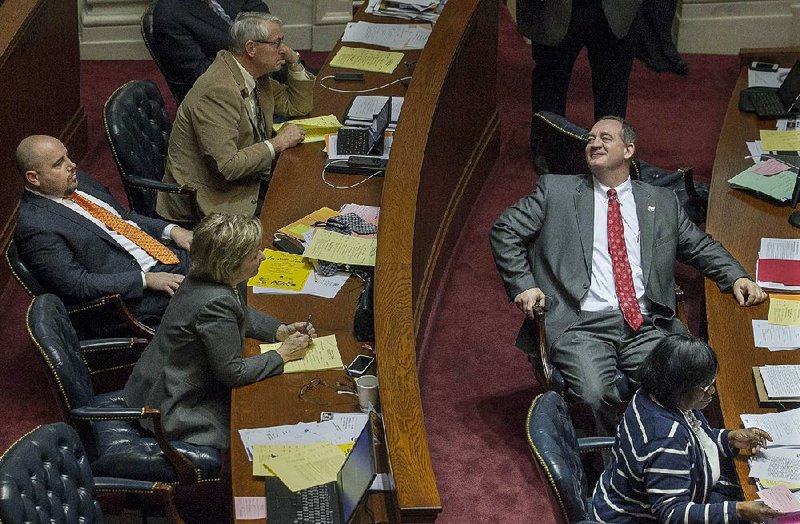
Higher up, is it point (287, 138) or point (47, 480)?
point (287, 138)

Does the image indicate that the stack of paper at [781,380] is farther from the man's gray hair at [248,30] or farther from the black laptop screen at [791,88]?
the man's gray hair at [248,30]

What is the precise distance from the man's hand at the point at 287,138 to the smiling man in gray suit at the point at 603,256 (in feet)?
3.79

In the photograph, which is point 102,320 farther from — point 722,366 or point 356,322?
point 722,366

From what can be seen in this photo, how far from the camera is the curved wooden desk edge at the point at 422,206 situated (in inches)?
131

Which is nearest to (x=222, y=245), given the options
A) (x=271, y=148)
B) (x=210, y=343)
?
(x=210, y=343)

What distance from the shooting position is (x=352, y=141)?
5262mm

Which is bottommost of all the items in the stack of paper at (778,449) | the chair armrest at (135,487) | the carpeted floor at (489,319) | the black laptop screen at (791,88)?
the carpeted floor at (489,319)

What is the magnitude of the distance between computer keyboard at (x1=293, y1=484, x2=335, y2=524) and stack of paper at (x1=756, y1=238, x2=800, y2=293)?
203cm

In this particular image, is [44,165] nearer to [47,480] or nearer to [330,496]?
[47,480]

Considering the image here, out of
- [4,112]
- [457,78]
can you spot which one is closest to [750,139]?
[457,78]

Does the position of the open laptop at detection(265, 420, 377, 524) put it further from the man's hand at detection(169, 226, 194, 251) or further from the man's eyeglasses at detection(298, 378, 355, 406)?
the man's hand at detection(169, 226, 194, 251)

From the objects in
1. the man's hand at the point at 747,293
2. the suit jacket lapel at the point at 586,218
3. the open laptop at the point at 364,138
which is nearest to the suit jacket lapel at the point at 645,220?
the suit jacket lapel at the point at 586,218

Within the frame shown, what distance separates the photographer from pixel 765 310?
429 cm

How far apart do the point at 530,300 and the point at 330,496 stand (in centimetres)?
147
